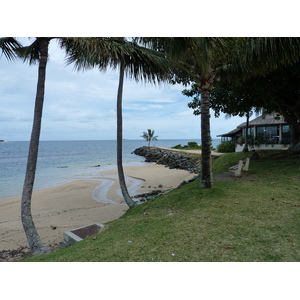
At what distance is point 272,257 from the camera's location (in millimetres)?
2775

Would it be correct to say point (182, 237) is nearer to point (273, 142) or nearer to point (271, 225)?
point (271, 225)

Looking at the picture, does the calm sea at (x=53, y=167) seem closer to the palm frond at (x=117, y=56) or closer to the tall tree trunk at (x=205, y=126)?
the palm frond at (x=117, y=56)

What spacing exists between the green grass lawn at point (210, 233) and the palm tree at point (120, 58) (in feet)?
11.9

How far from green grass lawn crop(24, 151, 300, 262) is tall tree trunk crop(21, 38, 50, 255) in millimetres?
1212

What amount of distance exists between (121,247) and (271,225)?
2602 millimetres

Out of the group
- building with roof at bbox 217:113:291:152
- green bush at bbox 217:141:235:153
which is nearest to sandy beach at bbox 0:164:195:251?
building with roof at bbox 217:113:291:152

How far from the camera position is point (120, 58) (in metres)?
7.26

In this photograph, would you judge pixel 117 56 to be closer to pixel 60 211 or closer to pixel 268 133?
pixel 60 211

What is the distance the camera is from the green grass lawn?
2.93m

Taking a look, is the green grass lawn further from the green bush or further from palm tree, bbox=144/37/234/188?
the green bush

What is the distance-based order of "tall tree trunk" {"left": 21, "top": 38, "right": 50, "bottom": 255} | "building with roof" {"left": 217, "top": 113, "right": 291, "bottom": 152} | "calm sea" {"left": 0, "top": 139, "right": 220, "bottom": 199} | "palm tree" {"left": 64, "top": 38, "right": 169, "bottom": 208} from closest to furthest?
1. "tall tree trunk" {"left": 21, "top": 38, "right": 50, "bottom": 255}
2. "palm tree" {"left": 64, "top": 38, "right": 169, "bottom": 208}
3. "calm sea" {"left": 0, "top": 139, "right": 220, "bottom": 199}
4. "building with roof" {"left": 217, "top": 113, "right": 291, "bottom": 152}

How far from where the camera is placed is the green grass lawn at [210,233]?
2926 mm

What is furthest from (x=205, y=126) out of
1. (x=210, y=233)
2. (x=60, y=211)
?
(x=60, y=211)

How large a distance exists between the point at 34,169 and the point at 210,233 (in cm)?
435
